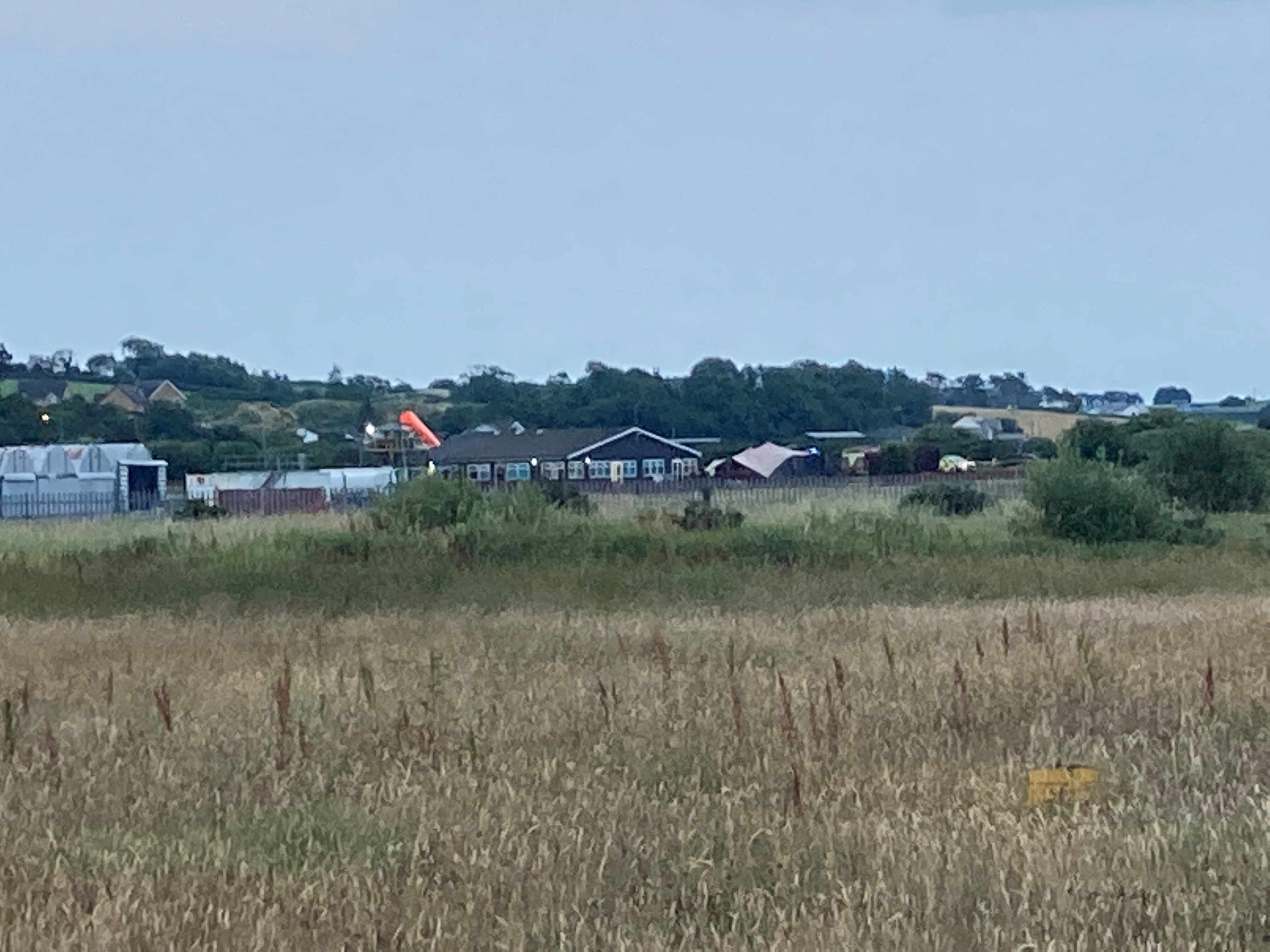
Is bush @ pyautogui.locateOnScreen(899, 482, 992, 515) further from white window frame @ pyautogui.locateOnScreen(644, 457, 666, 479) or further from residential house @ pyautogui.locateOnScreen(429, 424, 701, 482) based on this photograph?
white window frame @ pyautogui.locateOnScreen(644, 457, 666, 479)

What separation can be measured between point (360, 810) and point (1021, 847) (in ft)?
8.94

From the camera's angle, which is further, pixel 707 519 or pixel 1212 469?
pixel 1212 469

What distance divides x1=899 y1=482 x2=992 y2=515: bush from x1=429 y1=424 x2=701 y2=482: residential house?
54.6ft

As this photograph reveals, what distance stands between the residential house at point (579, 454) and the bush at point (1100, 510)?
29518 mm

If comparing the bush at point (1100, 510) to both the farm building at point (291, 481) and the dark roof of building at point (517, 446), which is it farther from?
the dark roof of building at point (517, 446)

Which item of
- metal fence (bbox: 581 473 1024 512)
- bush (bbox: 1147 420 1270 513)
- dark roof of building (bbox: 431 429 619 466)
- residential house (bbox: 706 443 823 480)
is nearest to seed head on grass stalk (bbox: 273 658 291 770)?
metal fence (bbox: 581 473 1024 512)

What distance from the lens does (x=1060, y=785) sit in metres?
7.04

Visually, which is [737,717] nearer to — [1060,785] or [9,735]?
[1060,785]

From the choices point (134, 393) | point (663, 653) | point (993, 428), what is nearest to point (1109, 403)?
point (993, 428)

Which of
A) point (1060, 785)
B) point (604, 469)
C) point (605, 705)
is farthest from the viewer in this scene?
point (604, 469)

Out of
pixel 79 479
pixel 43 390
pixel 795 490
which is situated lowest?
pixel 795 490

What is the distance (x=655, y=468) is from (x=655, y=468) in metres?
0.02

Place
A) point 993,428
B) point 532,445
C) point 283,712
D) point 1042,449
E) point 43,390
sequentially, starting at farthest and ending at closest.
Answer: point 43,390 → point 993,428 → point 532,445 → point 1042,449 → point 283,712

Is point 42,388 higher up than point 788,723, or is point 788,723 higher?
point 42,388
